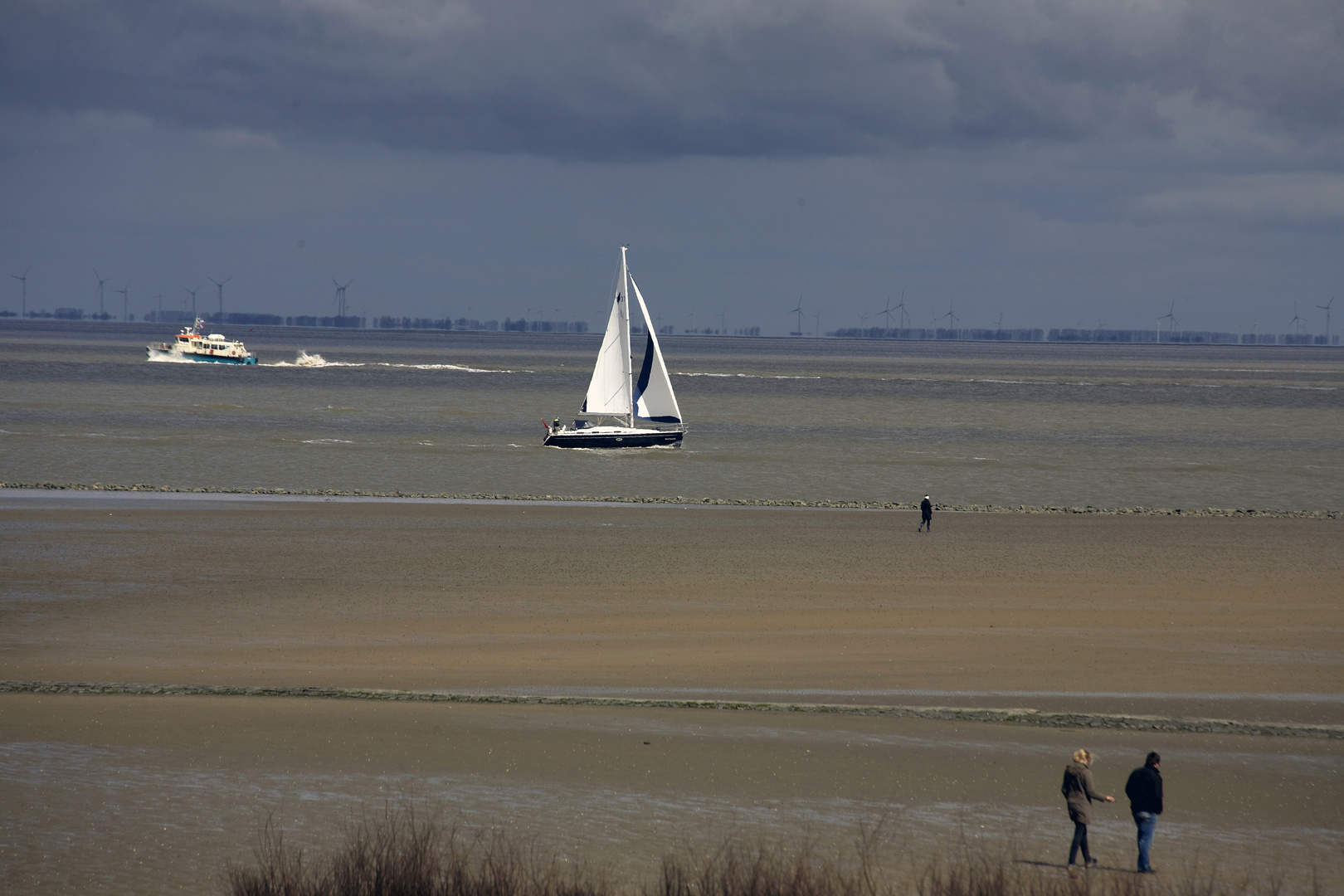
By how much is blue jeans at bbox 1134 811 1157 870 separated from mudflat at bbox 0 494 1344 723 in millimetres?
6511

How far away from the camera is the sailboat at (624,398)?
67.1 meters

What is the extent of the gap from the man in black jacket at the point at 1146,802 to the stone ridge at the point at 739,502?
1212 inches

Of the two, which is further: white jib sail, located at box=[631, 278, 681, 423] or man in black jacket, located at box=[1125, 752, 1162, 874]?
white jib sail, located at box=[631, 278, 681, 423]

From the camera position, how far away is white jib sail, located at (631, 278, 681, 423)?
69.6 metres

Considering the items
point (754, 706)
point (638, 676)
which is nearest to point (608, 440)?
point (638, 676)

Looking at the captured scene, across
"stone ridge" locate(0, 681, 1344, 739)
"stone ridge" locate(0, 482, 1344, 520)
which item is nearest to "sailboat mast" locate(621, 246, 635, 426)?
"stone ridge" locate(0, 482, 1344, 520)

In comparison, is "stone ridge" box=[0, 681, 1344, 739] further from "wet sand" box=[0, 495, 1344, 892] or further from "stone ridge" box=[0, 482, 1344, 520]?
"stone ridge" box=[0, 482, 1344, 520]

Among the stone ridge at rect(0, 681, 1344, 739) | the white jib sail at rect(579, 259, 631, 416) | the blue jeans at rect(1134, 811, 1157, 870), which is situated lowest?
the stone ridge at rect(0, 681, 1344, 739)

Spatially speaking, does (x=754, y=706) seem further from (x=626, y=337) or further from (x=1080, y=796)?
(x=626, y=337)

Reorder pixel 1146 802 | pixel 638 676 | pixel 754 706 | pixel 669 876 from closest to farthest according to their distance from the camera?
1. pixel 669 876
2. pixel 1146 802
3. pixel 754 706
4. pixel 638 676

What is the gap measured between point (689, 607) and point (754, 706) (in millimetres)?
7070

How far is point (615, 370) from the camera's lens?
7125cm

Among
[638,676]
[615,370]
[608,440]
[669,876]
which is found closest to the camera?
[669,876]

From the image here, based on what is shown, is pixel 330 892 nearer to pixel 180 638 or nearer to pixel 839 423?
pixel 180 638
